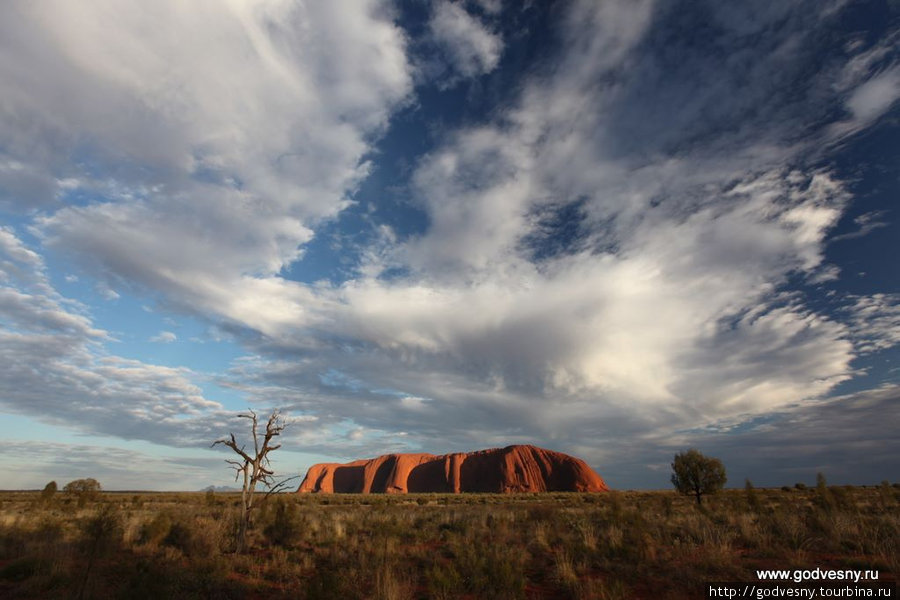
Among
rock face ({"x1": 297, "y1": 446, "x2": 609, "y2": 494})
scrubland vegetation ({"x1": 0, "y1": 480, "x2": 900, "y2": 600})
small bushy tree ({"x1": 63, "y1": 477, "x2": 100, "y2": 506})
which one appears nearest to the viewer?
scrubland vegetation ({"x1": 0, "y1": 480, "x2": 900, "y2": 600})

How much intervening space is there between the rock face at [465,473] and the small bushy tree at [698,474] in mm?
88246

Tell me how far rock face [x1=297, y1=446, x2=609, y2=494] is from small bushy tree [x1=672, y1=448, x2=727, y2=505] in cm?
8825

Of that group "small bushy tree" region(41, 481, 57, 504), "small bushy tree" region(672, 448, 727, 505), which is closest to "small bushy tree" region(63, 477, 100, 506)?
"small bushy tree" region(41, 481, 57, 504)

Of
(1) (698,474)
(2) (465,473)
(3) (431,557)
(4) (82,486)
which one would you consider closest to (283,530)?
(3) (431,557)

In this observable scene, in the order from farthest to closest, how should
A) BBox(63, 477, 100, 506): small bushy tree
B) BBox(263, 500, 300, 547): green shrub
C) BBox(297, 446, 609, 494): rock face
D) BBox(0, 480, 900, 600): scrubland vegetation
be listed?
1. BBox(297, 446, 609, 494): rock face
2. BBox(63, 477, 100, 506): small bushy tree
3. BBox(263, 500, 300, 547): green shrub
4. BBox(0, 480, 900, 600): scrubland vegetation

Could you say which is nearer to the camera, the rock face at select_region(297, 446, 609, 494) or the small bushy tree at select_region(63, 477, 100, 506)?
the small bushy tree at select_region(63, 477, 100, 506)

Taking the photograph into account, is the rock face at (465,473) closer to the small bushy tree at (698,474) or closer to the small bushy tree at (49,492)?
the small bushy tree at (698,474)

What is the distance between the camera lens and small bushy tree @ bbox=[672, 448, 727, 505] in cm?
3534

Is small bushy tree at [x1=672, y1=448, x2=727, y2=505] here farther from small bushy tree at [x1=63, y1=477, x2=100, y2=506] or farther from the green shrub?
small bushy tree at [x1=63, y1=477, x2=100, y2=506]

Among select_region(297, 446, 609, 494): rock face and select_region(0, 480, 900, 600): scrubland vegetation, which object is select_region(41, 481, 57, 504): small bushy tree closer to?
select_region(0, 480, 900, 600): scrubland vegetation

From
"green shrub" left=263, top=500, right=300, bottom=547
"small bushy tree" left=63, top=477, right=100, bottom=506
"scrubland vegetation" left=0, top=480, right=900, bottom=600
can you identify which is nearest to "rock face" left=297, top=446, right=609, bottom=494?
"small bushy tree" left=63, top=477, right=100, bottom=506

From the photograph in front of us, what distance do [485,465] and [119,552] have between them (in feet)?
444

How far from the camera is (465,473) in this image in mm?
143000

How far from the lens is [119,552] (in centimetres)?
1542
